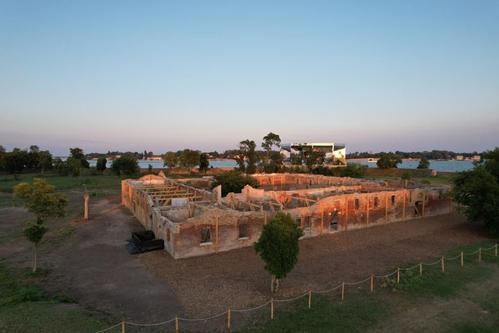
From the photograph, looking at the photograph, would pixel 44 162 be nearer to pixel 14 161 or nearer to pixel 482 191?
pixel 14 161

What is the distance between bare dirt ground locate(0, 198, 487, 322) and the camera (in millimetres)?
14570

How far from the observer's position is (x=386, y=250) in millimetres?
22531

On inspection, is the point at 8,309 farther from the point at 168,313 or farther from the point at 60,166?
the point at 60,166

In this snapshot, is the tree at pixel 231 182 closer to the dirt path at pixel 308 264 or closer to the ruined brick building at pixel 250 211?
the ruined brick building at pixel 250 211

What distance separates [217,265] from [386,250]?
11.5 m

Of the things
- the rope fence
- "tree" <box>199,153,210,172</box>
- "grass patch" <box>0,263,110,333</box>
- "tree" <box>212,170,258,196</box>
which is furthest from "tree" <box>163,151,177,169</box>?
the rope fence

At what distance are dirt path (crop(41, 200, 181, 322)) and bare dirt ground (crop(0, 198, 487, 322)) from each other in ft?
0.13

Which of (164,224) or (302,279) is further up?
(164,224)

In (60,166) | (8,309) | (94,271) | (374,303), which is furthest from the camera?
(60,166)

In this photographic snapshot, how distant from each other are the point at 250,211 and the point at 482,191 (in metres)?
18.1

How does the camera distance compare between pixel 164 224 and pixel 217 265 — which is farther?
pixel 164 224

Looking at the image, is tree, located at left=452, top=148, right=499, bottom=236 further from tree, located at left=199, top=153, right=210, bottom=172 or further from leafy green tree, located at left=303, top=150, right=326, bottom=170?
tree, located at left=199, top=153, right=210, bottom=172

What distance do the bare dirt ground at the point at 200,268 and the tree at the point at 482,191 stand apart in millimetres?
1704

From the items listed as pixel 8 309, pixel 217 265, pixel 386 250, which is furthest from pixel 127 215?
pixel 386 250
